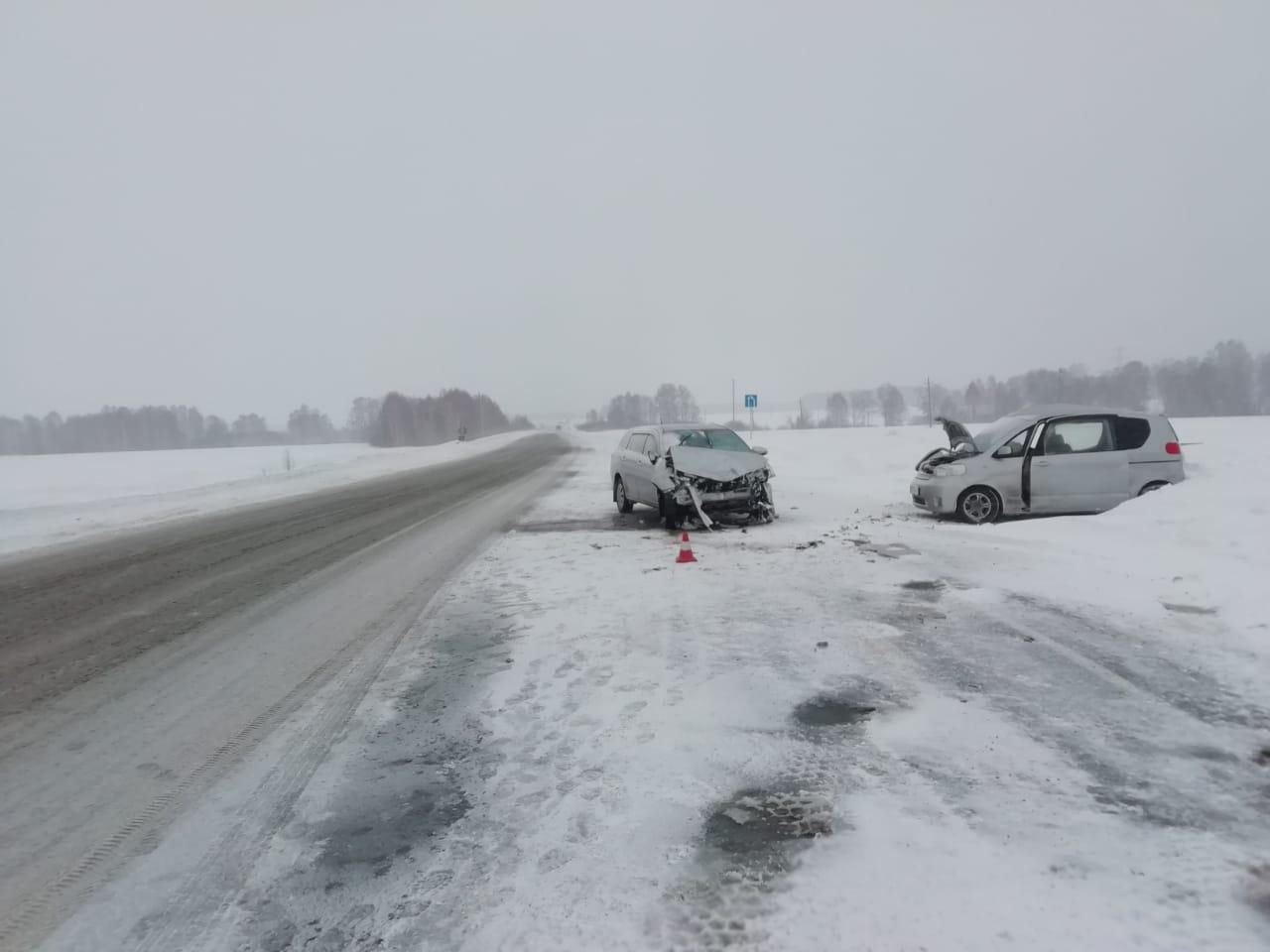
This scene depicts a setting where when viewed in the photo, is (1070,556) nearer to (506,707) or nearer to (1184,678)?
(1184,678)

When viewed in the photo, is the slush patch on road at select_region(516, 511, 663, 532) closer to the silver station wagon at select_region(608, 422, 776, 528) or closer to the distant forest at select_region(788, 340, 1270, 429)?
the silver station wagon at select_region(608, 422, 776, 528)

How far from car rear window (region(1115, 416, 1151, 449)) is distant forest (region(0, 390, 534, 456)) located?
12291 centimetres

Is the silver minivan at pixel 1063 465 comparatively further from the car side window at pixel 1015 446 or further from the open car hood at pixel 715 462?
the open car hood at pixel 715 462

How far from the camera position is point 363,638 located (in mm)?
6238

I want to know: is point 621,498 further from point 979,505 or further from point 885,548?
point 979,505

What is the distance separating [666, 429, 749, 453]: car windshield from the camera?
12.9m

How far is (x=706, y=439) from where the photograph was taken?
13.2 m

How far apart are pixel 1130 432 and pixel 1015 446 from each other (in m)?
1.55

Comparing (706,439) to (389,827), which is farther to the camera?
(706,439)

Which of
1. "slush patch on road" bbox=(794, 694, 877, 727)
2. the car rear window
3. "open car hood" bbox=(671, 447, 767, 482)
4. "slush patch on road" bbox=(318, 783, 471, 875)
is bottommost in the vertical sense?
"slush patch on road" bbox=(794, 694, 877, 727)

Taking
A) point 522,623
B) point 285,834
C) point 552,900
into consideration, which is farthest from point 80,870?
point 522,623

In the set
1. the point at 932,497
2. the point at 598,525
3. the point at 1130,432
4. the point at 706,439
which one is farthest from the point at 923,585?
the point at 598,525

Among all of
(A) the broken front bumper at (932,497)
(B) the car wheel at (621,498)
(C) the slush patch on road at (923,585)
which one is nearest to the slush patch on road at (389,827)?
(C) the slush patch on road at (923,585)

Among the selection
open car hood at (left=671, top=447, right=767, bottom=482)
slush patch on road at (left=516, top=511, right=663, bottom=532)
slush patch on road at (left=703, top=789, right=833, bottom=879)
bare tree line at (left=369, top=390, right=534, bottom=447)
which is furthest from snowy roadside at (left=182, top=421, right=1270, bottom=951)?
bare tree line at (left=369, top=390, right=534, bottom=447)
